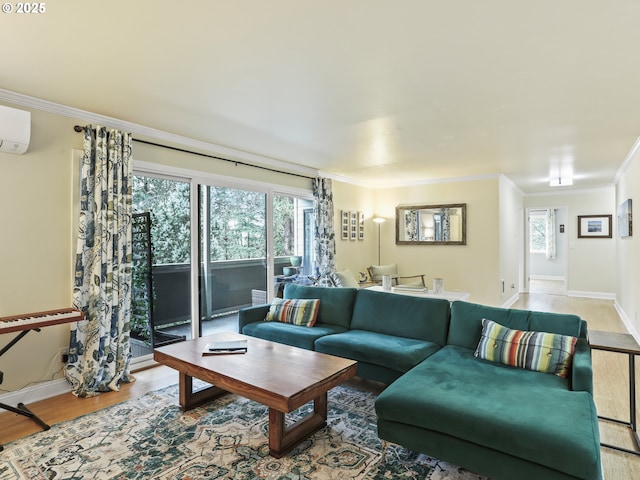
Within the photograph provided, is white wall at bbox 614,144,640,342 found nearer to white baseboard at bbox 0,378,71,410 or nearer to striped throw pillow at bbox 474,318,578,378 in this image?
striped throw pillow at bbox 474,318,578,378

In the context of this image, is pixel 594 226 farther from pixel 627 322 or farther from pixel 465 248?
pixel 465 248

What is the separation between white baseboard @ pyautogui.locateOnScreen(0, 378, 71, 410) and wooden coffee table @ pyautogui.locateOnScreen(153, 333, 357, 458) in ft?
3.57

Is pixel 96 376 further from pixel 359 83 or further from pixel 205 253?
pixel 359 83

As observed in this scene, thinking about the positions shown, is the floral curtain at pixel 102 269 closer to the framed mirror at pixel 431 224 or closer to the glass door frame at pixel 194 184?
the glass door frame at pixel 194 184

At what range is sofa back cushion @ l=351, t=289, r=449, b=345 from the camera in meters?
3.25

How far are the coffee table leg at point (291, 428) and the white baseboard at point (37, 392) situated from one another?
86.8 inches

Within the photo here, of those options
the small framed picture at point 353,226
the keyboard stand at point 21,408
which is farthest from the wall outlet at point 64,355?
the small framed picture at point 353,226

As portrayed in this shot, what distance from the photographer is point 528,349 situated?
2.53 m

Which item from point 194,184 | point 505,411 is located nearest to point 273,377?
point 505,411

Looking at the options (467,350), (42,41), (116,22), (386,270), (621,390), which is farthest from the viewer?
(386,270)

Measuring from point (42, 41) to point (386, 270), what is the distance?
5975 mm

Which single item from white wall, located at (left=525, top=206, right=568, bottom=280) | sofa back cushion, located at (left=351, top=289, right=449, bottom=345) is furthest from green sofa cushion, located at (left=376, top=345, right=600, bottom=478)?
A: white wall, located at (left=525, top=206, right=568, bottom=280)

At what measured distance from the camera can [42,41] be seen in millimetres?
2152

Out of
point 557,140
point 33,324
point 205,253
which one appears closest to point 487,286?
point 557,140
